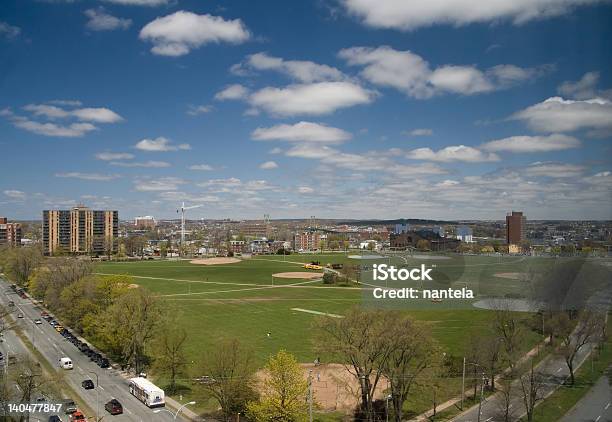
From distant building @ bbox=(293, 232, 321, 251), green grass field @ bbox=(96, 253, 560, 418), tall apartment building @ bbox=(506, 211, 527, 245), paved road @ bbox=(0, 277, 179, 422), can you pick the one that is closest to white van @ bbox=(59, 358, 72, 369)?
paved road @ bbox=(0, 277, 179, 422)

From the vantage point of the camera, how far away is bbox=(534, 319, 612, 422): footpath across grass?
13.6 m

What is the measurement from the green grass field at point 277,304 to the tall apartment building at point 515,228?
3.46 feet

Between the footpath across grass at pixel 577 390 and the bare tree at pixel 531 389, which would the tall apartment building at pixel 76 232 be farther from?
the footpath across grass at pixel 577 390

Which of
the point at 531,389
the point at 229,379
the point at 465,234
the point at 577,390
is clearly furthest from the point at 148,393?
the point at 465,234

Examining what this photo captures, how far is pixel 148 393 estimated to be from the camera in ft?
48.9

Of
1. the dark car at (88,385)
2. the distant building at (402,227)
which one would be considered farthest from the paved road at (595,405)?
the distant building at (402,227)

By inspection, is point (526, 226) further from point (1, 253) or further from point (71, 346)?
point (1, 253)

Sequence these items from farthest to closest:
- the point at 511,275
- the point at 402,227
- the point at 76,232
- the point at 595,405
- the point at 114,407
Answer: the point at 76,232, the point at 402,227, the point at 511,275, the point at 114,407, the point at 595,405

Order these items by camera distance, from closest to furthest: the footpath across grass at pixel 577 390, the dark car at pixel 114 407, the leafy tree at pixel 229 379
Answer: the leafy tree at pixel 229 379, the footpath across grass at pixel 577 390, the dark car at pixel 114 407

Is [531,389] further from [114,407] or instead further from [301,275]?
[301,275]

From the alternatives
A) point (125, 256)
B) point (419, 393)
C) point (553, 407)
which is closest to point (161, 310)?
point (419, 393)

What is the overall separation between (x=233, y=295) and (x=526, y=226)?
23714mm

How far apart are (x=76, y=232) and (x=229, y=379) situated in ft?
231

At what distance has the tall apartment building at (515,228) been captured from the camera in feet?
65.2
